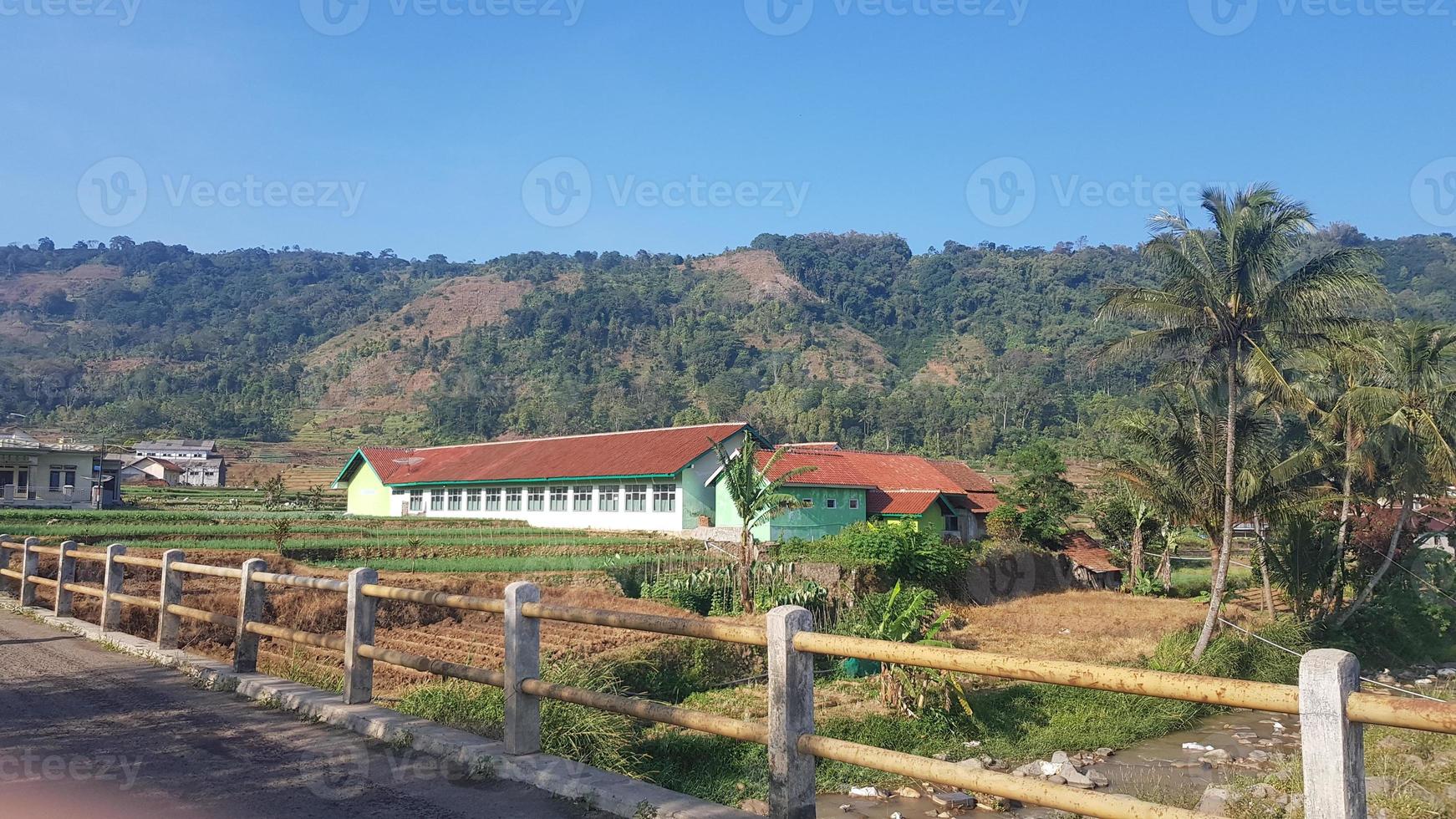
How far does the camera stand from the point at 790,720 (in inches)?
176

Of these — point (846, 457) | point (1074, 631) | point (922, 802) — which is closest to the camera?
point (922, 802)

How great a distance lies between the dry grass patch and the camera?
2295 centimetres

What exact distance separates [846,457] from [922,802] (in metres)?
29.3

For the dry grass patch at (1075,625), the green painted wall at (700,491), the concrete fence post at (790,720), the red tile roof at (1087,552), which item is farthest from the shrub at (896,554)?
the concrete fence post at (790,720)

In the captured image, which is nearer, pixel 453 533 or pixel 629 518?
pixel 453 533

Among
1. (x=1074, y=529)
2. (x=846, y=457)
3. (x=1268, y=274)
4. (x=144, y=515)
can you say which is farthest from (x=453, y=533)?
(x=1268, y=274)

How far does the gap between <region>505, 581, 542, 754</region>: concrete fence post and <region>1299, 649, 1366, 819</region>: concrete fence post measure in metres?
3.92

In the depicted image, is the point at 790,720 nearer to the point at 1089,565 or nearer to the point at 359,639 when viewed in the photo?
the point at 359,639

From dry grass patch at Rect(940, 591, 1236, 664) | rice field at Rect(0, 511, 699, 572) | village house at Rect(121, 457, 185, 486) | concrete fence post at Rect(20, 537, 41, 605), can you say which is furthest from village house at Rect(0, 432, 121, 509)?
dry grass patch at Rect(940, 591, 1236, 664)

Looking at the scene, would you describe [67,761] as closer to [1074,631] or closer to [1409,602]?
[1074,631]

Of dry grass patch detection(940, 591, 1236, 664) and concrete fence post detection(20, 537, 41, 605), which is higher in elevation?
concrete fence post detection(20, 537, 41, 605)

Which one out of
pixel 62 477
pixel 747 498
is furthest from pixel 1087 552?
pixel 62 477

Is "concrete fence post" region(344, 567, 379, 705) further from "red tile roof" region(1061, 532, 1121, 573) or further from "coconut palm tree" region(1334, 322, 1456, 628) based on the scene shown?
"red tile roof" region(1061, 532, 1121, 573)

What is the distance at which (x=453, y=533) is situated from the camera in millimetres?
36219
